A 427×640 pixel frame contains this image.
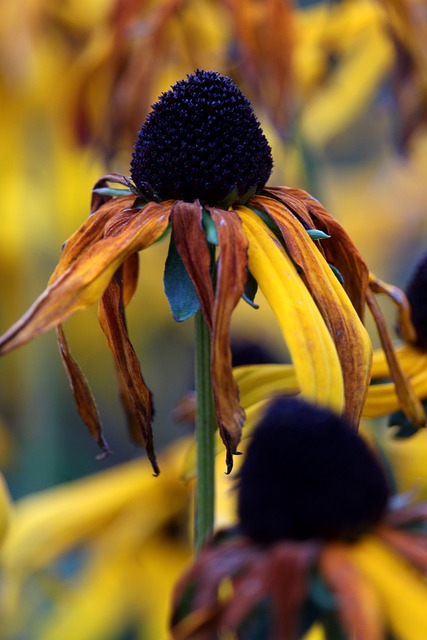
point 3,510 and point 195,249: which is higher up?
point 195,249

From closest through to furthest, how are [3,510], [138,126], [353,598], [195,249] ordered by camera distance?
[353,598]
[195,249]
[3,510]
[138,126]

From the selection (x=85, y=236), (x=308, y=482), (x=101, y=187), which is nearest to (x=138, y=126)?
(x=101, y=187)

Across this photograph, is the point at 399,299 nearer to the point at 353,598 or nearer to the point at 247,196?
the point at 247,196

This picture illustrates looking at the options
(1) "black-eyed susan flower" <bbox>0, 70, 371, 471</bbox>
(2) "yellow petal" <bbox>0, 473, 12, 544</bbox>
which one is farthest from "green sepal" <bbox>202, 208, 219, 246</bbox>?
(2) "yellow petal" <bbox>0, 473, 12, 544</bbox>

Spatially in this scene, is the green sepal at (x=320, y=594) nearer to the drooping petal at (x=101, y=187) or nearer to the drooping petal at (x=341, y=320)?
the drooping petal at (x=341, y=320)

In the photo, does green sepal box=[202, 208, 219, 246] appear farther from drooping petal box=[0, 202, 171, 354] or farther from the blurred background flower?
the blurred background flower

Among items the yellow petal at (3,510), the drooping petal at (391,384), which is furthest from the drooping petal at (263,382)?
the yellow petal at (3,510)
